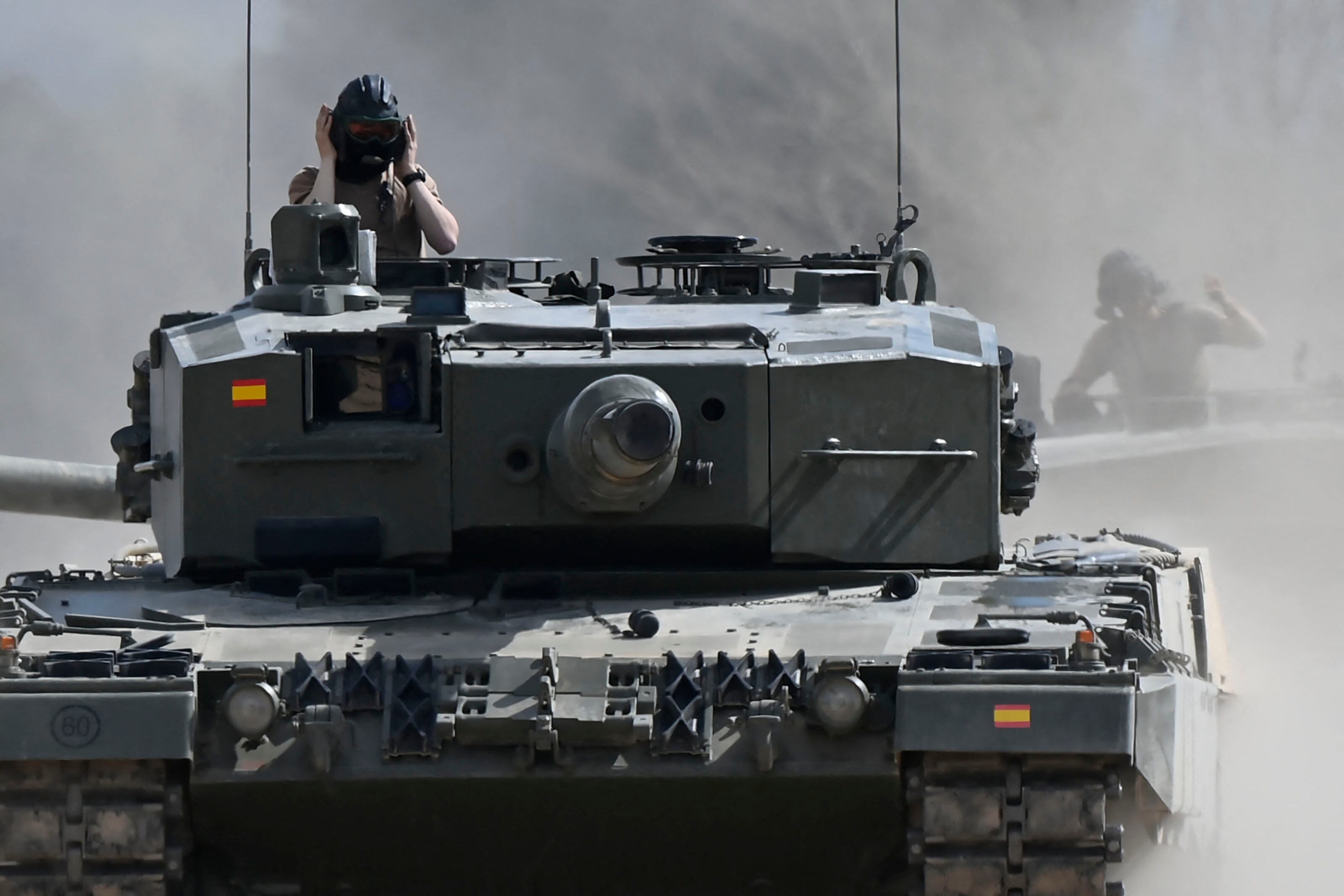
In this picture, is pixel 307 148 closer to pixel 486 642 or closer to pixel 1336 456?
pixel 1336 456

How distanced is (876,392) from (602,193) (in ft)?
99.4

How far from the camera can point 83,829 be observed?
1016cm

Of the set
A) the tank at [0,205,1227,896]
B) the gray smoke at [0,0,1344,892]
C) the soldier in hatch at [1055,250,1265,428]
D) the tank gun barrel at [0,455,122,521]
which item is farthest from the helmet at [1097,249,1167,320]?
the tank at [0,205,1227,896]

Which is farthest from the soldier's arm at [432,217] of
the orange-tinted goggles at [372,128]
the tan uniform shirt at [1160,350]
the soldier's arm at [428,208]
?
the tan uniform shirt at [1160,350]

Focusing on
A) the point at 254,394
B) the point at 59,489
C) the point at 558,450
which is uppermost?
the point at 254,394

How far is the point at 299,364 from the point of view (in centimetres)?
1218

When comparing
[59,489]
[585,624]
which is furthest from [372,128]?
[59,489]

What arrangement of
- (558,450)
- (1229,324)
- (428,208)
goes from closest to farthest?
(558,450)
(428,208)
(1229,324)

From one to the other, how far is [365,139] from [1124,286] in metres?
21.7

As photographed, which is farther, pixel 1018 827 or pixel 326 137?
pixel 326 137

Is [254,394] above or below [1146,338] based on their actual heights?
below

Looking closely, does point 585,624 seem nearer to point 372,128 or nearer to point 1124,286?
point 372,128

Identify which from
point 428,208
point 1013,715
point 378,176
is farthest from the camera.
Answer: point 378,176

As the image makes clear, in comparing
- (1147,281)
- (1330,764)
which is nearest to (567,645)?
(1330,764)
